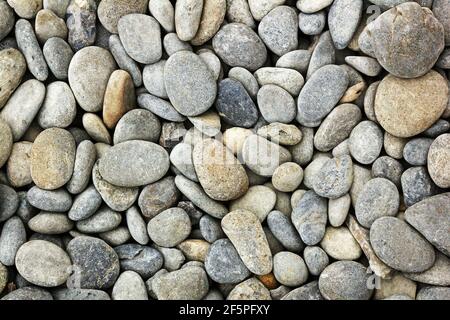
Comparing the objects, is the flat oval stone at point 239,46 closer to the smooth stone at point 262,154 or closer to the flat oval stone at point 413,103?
the smooth stone at point 262,154

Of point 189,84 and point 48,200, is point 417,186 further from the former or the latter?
point 48,200

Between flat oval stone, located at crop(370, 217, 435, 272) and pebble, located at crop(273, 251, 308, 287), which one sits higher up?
flat oval stone, located at crop(370, 217, 435, 272)

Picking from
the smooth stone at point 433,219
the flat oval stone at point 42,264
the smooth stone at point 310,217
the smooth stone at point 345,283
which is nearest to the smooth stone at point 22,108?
the flat oval stone at point 42,264

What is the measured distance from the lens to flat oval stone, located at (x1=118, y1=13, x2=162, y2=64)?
1.19 metres

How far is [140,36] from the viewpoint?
1.19m

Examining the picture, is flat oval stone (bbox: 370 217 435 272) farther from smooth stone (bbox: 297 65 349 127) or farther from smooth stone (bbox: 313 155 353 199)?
smooth stone (bbox: 297 65 349 127)

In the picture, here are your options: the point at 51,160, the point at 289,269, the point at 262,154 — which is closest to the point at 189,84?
the point at 262,154

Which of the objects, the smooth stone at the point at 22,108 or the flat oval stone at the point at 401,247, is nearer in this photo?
the flat oval stone at the point at 401,247

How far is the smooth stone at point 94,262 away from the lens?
109 cm

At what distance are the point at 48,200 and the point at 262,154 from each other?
18.0 inches

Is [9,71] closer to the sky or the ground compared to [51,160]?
closer to the sky

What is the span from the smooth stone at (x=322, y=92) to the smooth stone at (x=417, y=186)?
0.72 feet

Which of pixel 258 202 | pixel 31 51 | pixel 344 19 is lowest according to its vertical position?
pixel 258 202

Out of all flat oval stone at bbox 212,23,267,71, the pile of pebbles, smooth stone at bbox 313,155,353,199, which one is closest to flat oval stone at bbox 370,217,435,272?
the pile of pebbles
